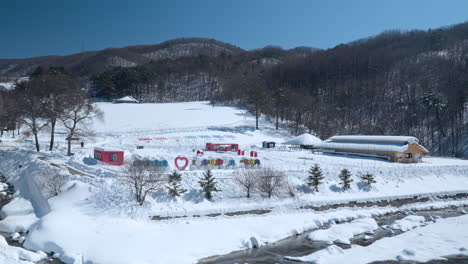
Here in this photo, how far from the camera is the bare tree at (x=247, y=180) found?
23.5 metres

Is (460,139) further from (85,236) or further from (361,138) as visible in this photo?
(85,236)

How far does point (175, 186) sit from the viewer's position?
21562mm

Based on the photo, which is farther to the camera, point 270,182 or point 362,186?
point 362,186

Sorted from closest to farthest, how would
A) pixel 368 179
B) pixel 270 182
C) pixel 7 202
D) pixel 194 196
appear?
pixel 194 196
pixel 7 202
pixel 270 182
pixel 368 179

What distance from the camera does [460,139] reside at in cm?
5269

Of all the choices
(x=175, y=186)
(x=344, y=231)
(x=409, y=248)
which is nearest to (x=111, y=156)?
(x=175, y=186)

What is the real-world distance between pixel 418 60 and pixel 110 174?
90.7m

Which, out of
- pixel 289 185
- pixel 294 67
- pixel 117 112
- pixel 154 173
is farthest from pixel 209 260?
pixel 294 67

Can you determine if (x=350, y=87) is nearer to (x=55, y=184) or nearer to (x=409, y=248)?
(x=409, y=248)

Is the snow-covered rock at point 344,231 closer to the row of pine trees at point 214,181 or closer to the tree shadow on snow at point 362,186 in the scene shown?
the row of pine trees at point 214,181

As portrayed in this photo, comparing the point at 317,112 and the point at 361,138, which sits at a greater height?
the point at 317,112

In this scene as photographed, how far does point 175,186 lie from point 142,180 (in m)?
2.19

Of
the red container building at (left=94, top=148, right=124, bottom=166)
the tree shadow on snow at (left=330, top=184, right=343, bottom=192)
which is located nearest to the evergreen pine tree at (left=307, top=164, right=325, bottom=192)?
the tree shadow on snow at (left=330, top=184, right=343, bottom=192)

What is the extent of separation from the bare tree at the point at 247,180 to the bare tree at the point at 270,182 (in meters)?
0.37
